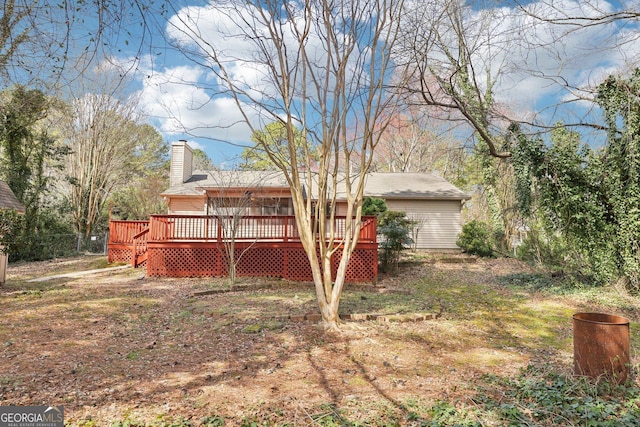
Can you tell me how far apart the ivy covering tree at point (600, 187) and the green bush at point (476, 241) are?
6.13 meters

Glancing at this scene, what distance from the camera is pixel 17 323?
18.8 feet

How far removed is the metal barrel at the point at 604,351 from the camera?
3.52 metres


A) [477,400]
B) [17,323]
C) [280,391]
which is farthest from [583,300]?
[17,323]

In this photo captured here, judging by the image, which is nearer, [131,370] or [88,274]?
[131,370]

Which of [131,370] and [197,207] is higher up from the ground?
[197,207]

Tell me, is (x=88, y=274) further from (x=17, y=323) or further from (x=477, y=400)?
(x=477, y=400)

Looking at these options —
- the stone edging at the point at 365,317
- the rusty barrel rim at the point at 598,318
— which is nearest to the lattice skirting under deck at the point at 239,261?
the stone edging at the point at 365,317

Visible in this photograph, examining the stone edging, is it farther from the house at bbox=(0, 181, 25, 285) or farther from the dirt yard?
the house at bbox=(0, 181, 25, 285)

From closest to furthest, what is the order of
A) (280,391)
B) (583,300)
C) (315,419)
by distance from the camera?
1. (315,419)
2. (280,391)
3. (583,300)

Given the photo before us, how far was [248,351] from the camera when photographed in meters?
4.58

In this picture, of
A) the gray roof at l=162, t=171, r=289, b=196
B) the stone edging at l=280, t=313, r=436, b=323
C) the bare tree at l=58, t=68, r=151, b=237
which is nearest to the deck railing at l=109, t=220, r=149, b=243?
the gray roof at l=162, t=171, r=289, b=196

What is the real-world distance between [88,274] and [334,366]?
10.5 meters

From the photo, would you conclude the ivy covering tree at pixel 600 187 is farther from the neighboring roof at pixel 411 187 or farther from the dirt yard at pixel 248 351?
the neighboring roof at pixel 411 187

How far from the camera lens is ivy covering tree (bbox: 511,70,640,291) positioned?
315 inches
